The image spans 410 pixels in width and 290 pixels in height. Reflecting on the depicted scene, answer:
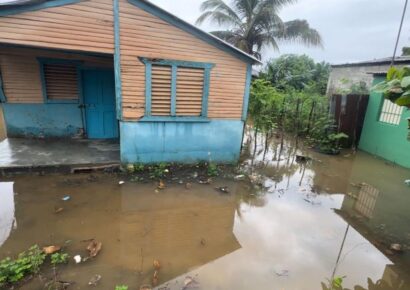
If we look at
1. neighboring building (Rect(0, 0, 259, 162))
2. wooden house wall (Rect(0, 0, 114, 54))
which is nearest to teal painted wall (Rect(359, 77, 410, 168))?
neighboring building (Rect(0, 0, 259, 162))

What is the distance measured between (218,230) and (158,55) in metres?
3.93

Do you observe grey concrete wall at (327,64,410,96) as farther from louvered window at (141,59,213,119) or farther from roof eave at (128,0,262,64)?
louvered window at (141,59,213,119)

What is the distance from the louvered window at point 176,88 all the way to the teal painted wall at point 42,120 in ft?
10.3

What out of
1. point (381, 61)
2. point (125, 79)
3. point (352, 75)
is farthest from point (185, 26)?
point (352, 75)

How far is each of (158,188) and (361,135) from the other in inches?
318

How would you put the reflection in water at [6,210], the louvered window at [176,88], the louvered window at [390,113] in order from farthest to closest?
the louvered window at [390,113]
the louvered window at [176,88]
the reflection in water at [6,210]

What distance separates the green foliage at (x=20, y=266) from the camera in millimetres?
2812

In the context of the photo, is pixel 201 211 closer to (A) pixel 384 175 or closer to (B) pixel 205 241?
(B) pixel 205 241

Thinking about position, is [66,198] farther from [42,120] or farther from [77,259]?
[42,120]

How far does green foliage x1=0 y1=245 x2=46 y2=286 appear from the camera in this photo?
2812 mm

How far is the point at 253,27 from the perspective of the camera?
13.0 meters

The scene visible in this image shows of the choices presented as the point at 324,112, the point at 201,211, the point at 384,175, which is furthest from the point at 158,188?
the point at 324,112

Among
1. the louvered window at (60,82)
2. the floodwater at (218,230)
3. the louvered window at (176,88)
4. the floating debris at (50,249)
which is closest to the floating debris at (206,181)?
the floodwater at (218,230)

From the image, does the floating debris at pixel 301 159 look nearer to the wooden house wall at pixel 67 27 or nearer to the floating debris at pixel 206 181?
the floating debris at pixel 206 181
